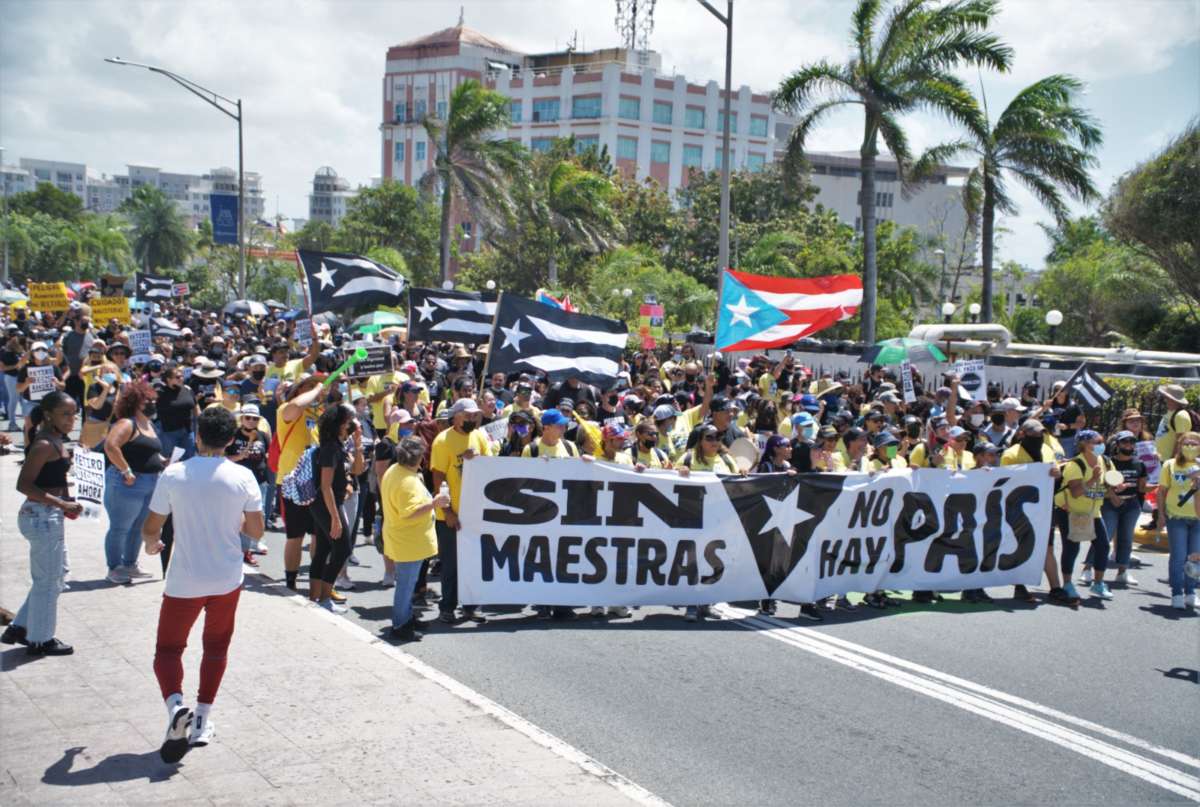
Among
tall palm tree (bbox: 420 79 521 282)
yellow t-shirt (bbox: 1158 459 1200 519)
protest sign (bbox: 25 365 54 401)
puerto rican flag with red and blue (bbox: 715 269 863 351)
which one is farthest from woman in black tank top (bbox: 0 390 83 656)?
tall palm tree (bbox: 420 79 521 282)

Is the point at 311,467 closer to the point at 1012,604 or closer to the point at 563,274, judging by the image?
the point at 1012,604

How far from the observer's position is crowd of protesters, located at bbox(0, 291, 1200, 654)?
25.9ft

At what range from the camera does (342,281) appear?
1391cm

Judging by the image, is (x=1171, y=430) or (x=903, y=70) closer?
(x=1171, y=430)

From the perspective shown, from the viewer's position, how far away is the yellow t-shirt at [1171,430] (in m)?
12.1

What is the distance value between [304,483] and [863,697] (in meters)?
4.68

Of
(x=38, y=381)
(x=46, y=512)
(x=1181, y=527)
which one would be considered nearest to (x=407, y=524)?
(x=46, y=512)

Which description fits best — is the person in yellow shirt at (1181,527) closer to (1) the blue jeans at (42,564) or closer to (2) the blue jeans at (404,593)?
(2) the blue jeans at (404,593)

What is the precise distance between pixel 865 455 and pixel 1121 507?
106 inches

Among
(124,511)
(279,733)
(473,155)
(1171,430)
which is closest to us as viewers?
(279,733)

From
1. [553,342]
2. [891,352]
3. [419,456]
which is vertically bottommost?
[419,456]

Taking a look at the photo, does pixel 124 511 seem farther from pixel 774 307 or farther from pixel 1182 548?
pixel 1182 548

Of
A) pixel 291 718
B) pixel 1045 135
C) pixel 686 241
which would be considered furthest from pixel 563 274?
pixel 291 718

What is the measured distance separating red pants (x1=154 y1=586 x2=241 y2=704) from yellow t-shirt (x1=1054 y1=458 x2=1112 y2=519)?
25.7ft
